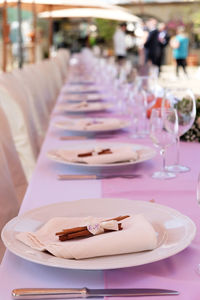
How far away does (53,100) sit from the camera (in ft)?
19.2

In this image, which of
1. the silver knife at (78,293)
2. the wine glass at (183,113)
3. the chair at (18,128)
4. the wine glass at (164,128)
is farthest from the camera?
the chair at (18,128)

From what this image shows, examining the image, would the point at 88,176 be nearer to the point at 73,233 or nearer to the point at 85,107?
the point at 73,233

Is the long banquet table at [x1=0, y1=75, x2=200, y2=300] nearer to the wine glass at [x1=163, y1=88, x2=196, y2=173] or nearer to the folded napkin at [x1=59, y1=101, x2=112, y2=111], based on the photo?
the wine glass at [x1=163, y1=88, x2=196, y2=173]

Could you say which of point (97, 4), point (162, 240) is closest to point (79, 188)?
point (162, 240)

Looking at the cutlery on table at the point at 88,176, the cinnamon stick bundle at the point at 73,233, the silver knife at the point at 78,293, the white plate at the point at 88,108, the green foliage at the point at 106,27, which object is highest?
the cinnamon stick bundle at the point at 73,233

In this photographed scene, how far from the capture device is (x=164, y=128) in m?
1.57

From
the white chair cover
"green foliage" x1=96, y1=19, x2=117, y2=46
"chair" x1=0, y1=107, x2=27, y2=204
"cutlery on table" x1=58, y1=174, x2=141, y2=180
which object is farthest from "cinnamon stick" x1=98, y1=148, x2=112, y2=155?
"green foliage" x1=96, y1=19, x2=117, y2=46

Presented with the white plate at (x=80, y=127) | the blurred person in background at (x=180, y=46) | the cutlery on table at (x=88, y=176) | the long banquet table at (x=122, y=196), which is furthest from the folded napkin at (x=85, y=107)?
the blurred person in background at (x=180, y=46)

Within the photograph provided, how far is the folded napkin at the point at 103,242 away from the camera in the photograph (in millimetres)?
968

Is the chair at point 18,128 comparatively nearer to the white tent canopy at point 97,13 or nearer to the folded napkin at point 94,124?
the folded napkin at point 94,124

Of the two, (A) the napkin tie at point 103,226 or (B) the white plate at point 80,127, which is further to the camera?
(B) the white plate at point 80,127

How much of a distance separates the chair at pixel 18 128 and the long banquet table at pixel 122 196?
2.70 ft

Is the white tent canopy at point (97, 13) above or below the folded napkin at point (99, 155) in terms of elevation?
below

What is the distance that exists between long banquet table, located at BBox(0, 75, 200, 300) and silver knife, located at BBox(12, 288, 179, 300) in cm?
2
